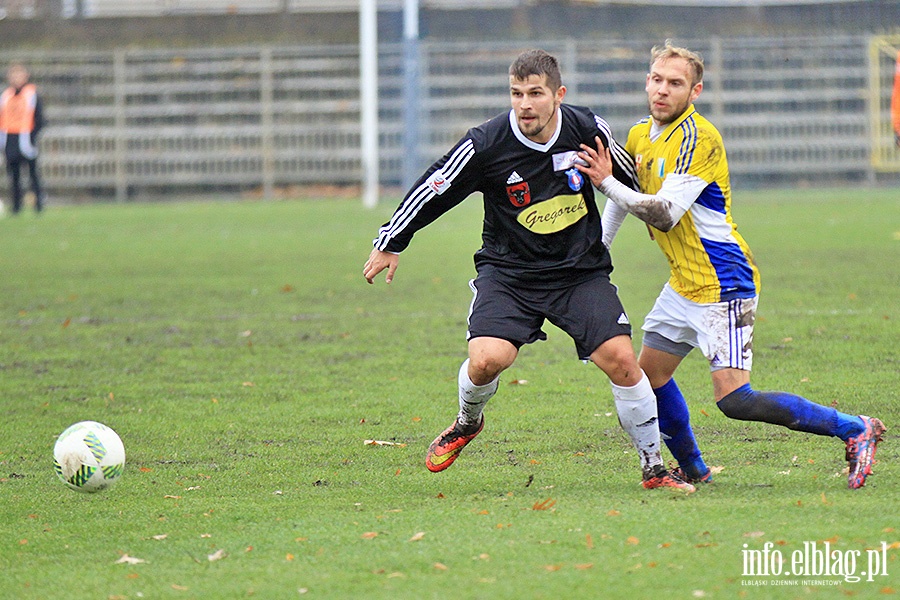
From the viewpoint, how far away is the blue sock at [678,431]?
198 inches

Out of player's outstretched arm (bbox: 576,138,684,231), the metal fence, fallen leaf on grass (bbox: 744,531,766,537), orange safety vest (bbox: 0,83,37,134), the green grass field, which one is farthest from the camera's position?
the metal fence

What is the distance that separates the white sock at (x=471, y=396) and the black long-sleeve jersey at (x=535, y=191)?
0.42 metres

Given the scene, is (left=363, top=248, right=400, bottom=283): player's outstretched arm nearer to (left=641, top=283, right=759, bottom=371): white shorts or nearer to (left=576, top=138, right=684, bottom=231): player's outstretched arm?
(left=576, top=138, right=684, bottom=231): player's outstretched arm

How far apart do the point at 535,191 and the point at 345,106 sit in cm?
2168

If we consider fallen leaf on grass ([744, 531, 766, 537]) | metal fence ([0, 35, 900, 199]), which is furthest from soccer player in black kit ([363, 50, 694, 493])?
metal fence ([0, 35, 900, 199])

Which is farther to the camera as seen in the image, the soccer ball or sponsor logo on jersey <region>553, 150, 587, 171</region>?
sponsor logo on jersey <region>553, 150, 587, 171</region>

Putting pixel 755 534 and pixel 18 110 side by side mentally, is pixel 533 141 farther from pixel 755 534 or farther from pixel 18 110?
pixel 18 110

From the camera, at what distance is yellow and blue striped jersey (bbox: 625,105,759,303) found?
4.79 m

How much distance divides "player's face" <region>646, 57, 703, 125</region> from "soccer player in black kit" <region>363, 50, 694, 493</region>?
0.82 feet

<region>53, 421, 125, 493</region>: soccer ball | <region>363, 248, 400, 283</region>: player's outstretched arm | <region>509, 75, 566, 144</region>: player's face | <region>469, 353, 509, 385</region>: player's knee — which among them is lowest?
<region>53, 421, 125, 493</region>: soccer ball

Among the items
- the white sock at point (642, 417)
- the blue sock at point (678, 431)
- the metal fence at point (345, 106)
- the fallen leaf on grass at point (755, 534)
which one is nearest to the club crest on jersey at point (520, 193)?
the white sock at point (642, 417)

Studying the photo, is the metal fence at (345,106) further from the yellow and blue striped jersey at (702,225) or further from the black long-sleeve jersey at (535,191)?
the yellow and blue striped jersey at (702,225)

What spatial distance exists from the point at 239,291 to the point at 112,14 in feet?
57.6

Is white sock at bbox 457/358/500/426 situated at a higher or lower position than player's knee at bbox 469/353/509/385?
lower
